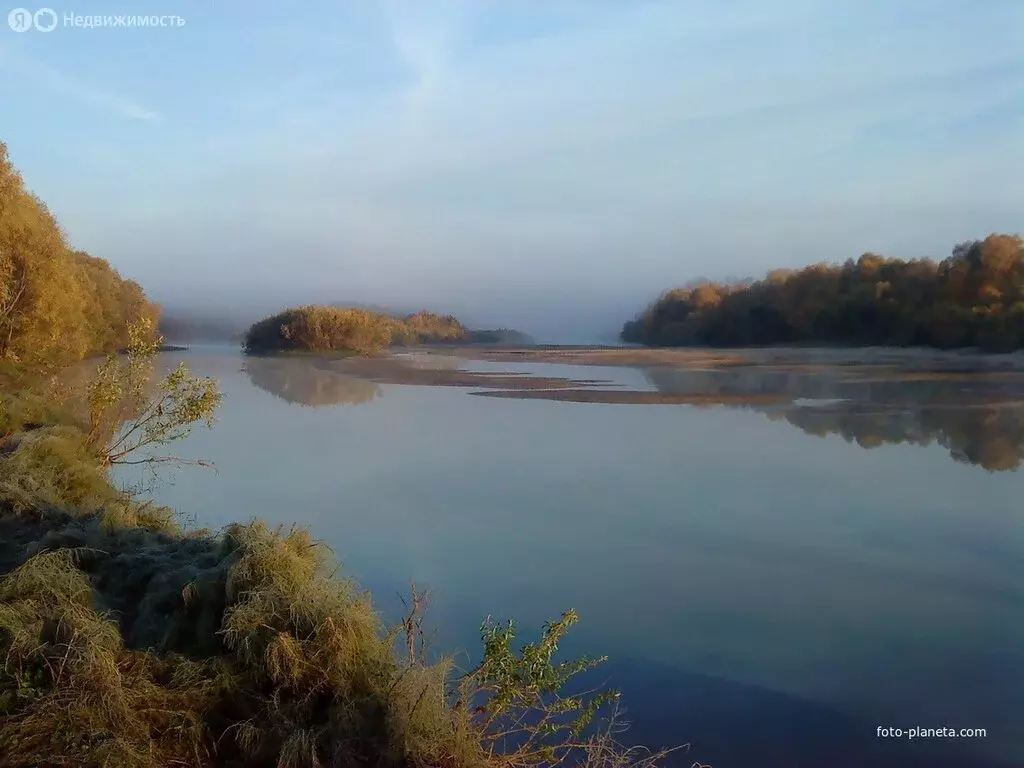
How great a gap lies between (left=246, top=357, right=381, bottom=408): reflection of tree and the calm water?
426 centimetres

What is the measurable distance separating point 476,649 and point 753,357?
28660 mm

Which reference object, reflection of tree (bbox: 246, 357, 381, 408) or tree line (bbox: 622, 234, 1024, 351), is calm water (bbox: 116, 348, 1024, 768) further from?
tree line (bbox: 622, 234, 1024, 351)

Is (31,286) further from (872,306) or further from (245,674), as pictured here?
(872,306)

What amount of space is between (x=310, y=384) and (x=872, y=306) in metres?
20.3

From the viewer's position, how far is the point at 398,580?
20.2 feet

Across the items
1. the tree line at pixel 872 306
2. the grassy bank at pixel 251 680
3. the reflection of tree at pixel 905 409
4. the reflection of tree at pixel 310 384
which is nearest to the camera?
the grassy bank at pixel 251 680

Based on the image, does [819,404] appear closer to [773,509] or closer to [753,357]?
[773,509]

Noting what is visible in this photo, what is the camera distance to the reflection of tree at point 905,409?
38.8 ft

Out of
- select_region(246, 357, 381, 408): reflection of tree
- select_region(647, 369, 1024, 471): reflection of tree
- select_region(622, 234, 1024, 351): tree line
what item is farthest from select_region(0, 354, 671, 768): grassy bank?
select_region(622, 234, 1024, 351): tree line

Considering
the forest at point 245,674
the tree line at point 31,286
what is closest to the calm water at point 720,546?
the forest at point 245,674

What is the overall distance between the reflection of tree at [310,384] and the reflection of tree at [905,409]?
7152 mm

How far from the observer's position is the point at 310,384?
75.3ft

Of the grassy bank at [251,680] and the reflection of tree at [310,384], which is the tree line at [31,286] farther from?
the grassy bank at [251,680]

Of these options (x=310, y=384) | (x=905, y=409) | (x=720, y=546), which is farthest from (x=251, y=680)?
(x=310, y=384)
